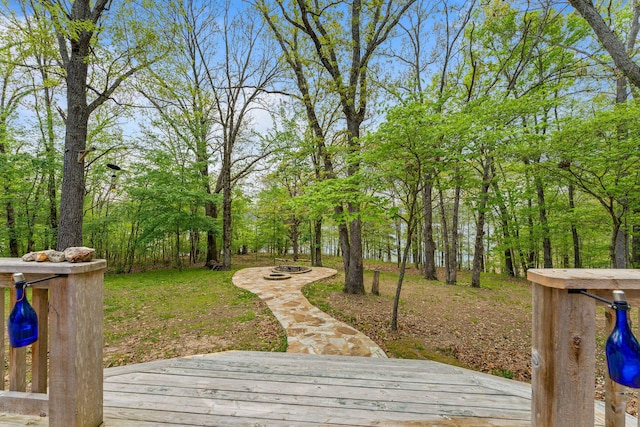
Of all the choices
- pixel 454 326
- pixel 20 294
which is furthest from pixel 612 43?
pixel 20 294

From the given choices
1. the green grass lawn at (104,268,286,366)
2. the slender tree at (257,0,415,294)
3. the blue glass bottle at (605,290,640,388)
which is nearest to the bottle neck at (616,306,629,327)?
the blue glass bottle at (605,290,640,388)

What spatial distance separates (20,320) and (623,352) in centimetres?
253

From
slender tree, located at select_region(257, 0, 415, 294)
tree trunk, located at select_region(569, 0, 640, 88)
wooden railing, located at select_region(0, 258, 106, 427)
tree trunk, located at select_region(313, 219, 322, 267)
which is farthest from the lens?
tree trunk, located at select_region(313, 219, 322, 267)

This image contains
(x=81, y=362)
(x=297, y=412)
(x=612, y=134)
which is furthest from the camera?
(x=612, y=134)

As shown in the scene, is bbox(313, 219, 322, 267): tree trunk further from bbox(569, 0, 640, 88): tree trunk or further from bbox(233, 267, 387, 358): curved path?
bbox(569, 0, 640, 88): tree trunk

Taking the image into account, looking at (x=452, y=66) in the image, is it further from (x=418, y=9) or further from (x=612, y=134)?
(x=612, y=134)

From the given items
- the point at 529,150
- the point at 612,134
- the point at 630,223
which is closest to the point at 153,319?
the point at 529,150

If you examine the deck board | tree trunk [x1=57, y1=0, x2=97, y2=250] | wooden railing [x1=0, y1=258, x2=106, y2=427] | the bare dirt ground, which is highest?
tree trunk [x1=57, y1=0, x2=97, y2=250]

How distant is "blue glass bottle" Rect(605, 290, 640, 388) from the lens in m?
0.87

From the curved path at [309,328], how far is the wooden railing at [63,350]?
2549 millimetres

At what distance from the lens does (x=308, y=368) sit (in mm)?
2217

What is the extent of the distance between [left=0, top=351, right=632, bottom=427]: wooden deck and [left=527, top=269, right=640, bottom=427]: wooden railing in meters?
0.58

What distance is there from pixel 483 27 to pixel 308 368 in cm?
1079

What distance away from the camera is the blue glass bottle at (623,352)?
34.1 inches
